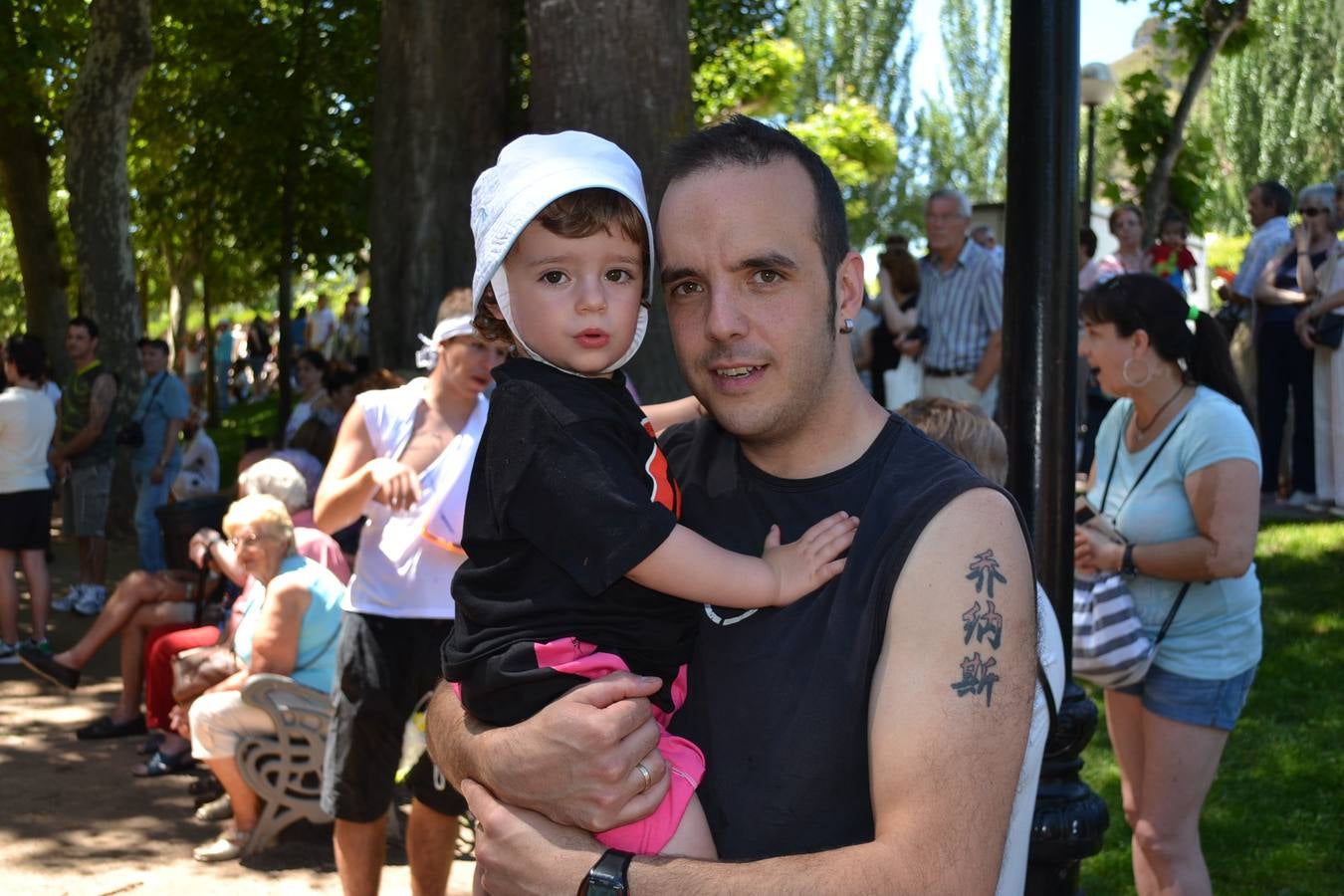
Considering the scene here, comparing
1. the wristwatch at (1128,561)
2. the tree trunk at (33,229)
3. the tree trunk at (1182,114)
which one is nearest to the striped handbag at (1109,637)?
the wristwatch at (1128,561)

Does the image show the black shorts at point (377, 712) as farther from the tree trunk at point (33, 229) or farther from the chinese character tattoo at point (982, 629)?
the tree trunk at point (33, 229)

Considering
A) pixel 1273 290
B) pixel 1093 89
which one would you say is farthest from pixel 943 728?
pixel 1093 89

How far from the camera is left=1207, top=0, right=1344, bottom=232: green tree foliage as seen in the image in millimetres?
49219

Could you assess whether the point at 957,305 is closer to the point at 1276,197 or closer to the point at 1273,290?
the point at 1273,290

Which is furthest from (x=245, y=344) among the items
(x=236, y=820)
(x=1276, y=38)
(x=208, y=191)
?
(x=236, y=820)

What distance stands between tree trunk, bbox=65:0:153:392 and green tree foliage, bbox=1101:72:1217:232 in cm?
1084

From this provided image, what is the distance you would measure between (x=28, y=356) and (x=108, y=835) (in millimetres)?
4702

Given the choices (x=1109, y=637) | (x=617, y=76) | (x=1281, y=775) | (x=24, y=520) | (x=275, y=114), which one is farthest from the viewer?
(x=275, y=114)

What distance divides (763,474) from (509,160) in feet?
2.46

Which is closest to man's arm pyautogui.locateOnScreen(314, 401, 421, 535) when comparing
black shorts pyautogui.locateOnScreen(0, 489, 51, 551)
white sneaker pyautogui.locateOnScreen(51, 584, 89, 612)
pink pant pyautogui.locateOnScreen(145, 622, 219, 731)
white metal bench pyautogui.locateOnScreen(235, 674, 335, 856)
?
white metal bench pyautogui.locateOnScreen(235, 674, 335, 856)

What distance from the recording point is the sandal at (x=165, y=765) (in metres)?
7.61

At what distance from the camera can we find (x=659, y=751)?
2.36 meters

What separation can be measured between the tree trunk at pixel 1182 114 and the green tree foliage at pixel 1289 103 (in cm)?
3264

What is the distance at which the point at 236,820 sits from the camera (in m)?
6.66
